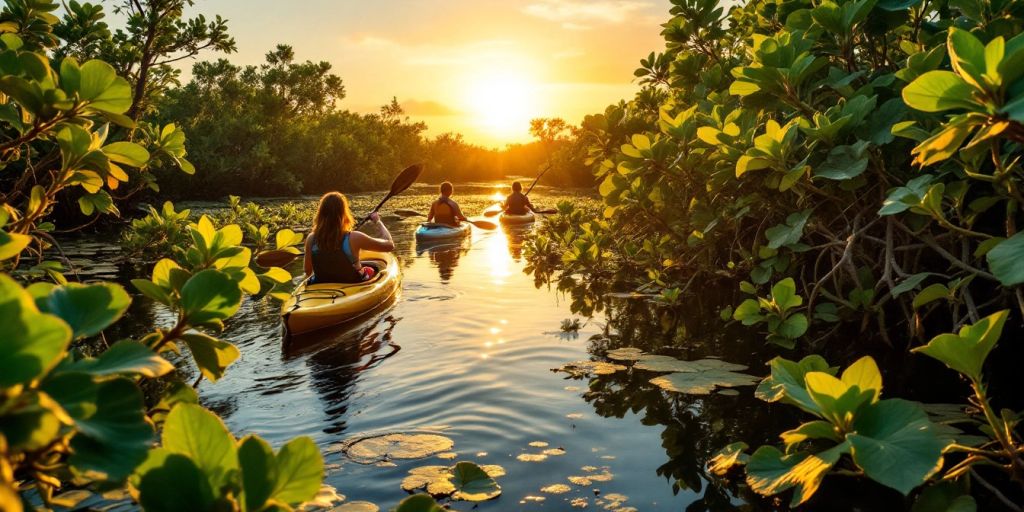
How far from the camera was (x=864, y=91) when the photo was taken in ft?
12.2

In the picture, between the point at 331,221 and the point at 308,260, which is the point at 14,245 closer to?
the point at 331,221

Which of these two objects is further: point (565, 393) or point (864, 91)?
point (565, 393)

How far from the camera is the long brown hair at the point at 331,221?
7.27m

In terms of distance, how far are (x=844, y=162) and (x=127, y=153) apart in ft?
10.9

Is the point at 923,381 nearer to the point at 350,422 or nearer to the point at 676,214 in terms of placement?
the point at 676,214

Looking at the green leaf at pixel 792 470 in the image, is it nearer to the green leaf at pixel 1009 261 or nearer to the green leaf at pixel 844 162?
the green leaf at pixel 1009 261

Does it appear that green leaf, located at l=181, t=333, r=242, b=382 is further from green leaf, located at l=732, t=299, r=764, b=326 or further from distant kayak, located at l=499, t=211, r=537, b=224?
distant kayak, located at l=499, t=211, r=537, b=224

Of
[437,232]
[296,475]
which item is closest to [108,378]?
[296,475]

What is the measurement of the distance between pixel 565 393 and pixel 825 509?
216 cm

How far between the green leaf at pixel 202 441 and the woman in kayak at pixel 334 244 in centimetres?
649

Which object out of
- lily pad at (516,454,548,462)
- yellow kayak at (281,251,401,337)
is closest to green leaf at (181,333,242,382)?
lily pad at (516,454,548,462)

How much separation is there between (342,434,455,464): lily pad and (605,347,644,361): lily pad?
7.13 feet

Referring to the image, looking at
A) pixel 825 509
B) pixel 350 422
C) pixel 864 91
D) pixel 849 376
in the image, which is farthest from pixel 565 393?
Answer: pixel 849 376

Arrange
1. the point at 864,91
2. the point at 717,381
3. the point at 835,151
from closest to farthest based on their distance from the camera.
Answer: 1. the point at 835,151
2. the point at 864,91
3. the point at 717,381
